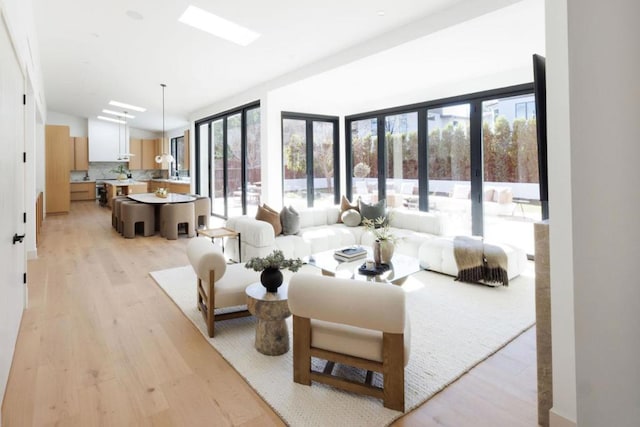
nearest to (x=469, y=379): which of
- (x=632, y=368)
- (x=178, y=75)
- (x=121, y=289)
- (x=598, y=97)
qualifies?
(x=632, y=368)

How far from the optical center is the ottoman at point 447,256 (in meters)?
4.10

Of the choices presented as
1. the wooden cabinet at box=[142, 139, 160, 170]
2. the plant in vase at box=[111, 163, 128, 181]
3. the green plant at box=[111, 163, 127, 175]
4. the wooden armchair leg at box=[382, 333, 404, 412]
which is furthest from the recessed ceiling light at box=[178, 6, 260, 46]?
the wooden cabinet at box=[142, 139, 160, 170]

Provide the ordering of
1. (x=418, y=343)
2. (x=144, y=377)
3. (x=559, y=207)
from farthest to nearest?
(x=418, y=343) < (x=144, y=377) < (x=559, y=207)

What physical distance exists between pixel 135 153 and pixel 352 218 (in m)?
10.6

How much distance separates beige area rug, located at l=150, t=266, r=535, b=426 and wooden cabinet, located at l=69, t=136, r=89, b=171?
10.7 metres

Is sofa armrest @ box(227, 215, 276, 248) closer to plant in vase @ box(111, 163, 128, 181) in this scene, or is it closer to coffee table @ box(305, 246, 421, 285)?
coffee table @ box(305, 246, 421, 285)

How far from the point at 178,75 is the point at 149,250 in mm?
3219

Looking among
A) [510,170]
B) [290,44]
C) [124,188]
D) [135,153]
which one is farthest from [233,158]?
[135,153]

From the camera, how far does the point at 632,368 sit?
0.40 metres

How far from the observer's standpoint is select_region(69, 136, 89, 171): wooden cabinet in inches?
483

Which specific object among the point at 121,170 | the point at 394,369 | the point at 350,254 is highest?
the point at 121,170

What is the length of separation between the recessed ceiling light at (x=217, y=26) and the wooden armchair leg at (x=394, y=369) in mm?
4098

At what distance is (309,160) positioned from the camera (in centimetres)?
Answer: 737

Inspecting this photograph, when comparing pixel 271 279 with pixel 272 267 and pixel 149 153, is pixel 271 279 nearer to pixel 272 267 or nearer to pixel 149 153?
pixel 272 267
